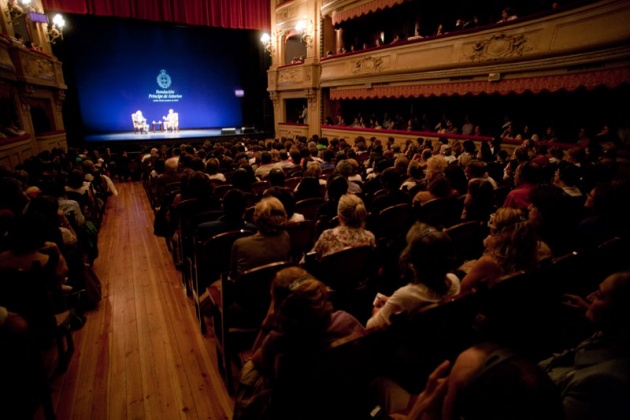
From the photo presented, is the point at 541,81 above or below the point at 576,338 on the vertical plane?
above

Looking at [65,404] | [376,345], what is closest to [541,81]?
[376,345]

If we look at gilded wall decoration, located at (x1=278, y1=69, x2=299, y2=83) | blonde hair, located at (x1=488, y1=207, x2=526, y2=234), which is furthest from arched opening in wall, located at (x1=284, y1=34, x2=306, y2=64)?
blonde hair, located at (x1=488, y1=207, x2=526, y2=234)

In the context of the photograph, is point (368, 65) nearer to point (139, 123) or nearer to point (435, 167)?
point (435, 167)

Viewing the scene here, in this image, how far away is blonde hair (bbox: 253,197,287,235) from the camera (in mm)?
2117

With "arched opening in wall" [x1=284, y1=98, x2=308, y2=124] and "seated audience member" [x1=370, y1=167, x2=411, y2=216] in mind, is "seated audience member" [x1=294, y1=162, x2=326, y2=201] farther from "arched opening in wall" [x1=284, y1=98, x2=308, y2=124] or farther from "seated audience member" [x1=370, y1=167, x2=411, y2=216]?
"arched opening in wall" [x1=284, y1=98, x2=308, y2=124]

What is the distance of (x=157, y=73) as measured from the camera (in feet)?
45.5

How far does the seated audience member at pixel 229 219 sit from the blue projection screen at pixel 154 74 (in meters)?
13.2

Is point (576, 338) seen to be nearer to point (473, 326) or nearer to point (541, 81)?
point (473, 326)

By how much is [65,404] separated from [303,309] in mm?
1950

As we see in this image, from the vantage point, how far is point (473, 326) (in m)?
1.58

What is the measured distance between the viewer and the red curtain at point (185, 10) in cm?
984

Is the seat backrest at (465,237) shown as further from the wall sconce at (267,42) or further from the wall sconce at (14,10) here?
the wall sconce at (267,42)

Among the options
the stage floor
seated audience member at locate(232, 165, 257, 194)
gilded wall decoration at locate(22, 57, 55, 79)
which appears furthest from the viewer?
the stage floor

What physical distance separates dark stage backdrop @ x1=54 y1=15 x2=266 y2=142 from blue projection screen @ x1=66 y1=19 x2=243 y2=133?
0.10 ft
